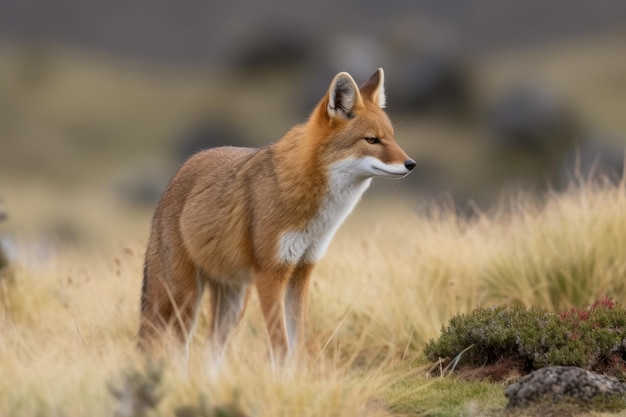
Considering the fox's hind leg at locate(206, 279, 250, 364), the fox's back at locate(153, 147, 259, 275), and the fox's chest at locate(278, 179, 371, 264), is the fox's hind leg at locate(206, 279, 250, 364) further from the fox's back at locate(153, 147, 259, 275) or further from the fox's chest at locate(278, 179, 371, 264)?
the fox's chest at locate(278, 179, 371, 264)

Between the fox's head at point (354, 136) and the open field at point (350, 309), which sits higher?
the fox's head at point (354, 136)

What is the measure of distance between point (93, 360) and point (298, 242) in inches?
65.2

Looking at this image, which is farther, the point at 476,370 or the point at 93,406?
the point at 476,370

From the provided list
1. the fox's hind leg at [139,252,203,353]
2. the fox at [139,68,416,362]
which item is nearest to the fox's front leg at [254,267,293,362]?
the fox at [139,68,416,362]

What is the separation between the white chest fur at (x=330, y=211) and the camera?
290 inches

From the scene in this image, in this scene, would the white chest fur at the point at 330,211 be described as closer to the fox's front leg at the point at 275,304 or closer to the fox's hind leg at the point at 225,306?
the fox's front leg at the point at 275,304

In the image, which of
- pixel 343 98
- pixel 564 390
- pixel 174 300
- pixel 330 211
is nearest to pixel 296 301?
pixel 330 211

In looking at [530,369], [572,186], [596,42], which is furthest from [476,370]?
[596,42]

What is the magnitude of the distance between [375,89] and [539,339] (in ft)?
7.41

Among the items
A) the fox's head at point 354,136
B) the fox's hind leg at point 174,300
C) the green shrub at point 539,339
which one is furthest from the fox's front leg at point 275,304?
the green shrub at point 539,339

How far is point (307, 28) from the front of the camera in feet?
229

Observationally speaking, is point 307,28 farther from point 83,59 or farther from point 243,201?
point 243,201

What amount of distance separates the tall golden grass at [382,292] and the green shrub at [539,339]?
48 cm

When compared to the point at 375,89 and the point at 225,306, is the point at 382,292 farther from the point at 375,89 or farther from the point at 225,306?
the point at 375,89
